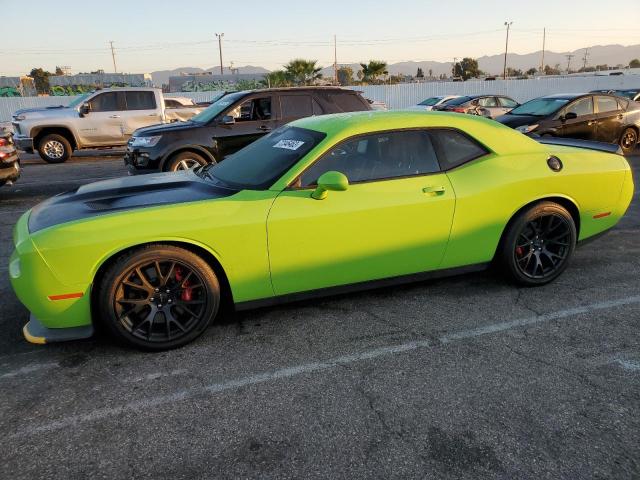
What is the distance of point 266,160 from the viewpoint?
3889mm

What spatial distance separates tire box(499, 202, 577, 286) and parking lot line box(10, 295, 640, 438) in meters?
0.45

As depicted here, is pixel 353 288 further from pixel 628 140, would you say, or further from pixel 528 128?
pixel 628 140

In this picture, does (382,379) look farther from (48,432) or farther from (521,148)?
(521,148)

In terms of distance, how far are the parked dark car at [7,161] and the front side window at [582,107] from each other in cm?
1102

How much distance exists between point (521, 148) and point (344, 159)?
1.61 metres

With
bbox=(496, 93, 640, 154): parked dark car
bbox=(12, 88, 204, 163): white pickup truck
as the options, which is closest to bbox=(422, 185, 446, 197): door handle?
bbox=(496, 93, 640, 154): parked dark car

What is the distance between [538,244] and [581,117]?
8.60 metres

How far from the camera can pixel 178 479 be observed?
2236 mm

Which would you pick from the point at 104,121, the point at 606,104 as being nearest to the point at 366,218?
the point at 606,104

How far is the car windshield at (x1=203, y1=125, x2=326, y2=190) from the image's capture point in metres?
3.62

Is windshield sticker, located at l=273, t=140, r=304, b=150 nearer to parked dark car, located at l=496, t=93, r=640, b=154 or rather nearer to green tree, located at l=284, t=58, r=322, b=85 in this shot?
parked dark car, located at l=496, t=93, r=640, b=154

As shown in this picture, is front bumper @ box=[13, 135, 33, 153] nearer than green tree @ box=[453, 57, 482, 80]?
Yes

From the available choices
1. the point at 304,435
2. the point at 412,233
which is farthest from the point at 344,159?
the point at 304,435

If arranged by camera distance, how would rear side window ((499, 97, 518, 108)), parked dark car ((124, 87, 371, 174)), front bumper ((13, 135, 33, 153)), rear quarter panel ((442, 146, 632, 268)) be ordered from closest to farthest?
1. rear quarter panel ((442, 146, 632, 268))
2. parked dark car ((124, 87, 371, 174))
3. front bumper ((13, 135, 33, 153))
4. rear side window ((499, 97, 518, 108))
